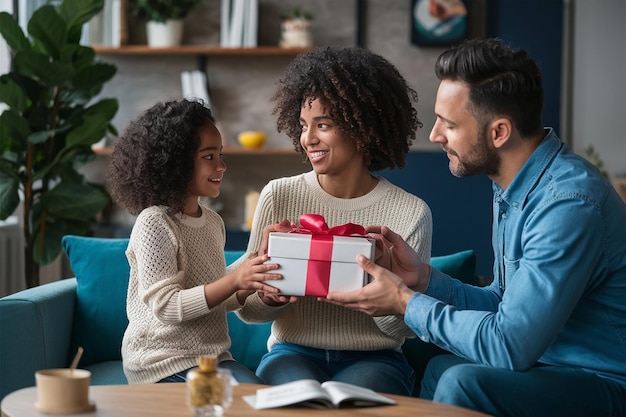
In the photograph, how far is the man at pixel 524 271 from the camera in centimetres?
171

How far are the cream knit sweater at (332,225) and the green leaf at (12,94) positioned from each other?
1936 millimetres

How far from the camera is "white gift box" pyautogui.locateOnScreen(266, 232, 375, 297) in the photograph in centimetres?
192

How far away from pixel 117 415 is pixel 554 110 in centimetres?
355

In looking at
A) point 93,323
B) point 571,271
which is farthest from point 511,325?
point 93,323

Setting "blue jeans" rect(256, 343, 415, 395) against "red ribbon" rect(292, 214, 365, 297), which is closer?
"red ribbon" rect(292, 214, 365, 297)

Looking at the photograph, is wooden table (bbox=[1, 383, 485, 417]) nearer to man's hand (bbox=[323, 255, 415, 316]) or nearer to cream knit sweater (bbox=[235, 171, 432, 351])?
man's hand (bbox=[323, 255, 415, 316])

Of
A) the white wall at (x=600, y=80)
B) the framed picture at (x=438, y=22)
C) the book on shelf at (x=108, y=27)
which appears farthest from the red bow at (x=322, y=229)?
the white wall at (x=600, y=80)

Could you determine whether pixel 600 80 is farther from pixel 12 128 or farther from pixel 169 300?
pixel 169 300

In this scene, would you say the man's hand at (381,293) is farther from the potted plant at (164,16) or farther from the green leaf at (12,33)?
the potted plant at (164,16)

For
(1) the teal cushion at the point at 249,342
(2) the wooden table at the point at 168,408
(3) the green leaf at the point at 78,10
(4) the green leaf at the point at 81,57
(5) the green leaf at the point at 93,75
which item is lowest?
(1) the teal cushion at the point at 249,342

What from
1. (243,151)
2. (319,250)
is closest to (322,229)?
(319,250)

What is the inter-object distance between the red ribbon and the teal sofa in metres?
0.71

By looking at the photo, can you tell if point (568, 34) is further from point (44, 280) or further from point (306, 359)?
point (306, 359)

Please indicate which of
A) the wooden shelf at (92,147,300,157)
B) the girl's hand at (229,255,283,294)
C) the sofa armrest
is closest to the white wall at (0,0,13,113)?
the wooden shelf at (92,147,300,157)
